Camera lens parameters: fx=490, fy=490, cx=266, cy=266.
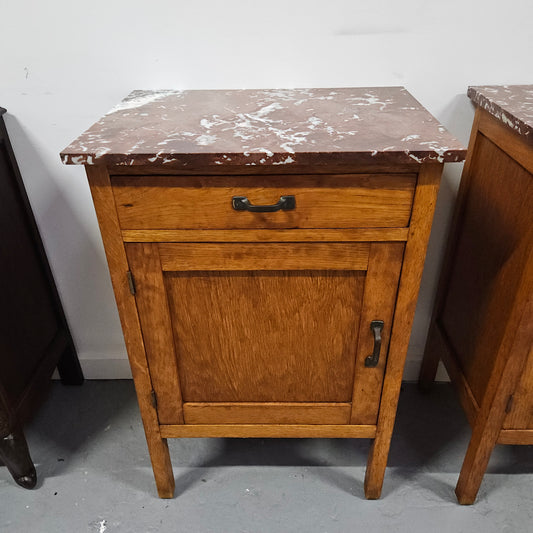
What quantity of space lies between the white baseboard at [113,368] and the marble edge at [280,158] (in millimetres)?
933

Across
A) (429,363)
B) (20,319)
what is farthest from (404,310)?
(20,319)

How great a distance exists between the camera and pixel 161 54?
46.0 inches

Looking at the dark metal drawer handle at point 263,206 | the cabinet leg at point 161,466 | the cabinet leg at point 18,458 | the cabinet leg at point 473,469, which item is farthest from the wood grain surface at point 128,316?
the cabinet leg at point 473,469

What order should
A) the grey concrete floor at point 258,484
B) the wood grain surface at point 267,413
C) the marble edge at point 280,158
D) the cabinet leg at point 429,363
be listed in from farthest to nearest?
the cabinet leg at point 429,363, the grey concrete floor at point 258,484, the wood grain surface at point 267,413, the marble edge at point 280,158

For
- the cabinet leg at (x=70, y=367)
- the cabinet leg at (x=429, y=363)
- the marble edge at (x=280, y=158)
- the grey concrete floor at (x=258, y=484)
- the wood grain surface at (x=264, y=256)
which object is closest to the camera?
the marble edge at (x=280, y=158)

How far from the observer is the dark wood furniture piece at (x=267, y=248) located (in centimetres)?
82

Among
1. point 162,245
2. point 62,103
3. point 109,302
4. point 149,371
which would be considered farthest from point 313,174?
point 109,302

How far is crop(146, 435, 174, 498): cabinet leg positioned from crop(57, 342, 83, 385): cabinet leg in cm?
53

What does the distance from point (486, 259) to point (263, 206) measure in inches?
23.4

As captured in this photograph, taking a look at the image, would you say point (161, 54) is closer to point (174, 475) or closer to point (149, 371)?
point (149, 371)

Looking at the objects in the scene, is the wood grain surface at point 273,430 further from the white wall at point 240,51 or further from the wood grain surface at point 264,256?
the white wall at point 240,51

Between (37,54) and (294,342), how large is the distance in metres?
0.91

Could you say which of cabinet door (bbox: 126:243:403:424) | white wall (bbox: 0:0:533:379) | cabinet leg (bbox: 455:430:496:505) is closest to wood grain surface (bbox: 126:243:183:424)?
cabinet door (bbox: 126:243:403:424)

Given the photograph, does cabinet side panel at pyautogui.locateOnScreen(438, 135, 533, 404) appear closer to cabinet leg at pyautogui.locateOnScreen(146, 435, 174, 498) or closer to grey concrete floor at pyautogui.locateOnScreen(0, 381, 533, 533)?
grey concrete floor at pyautogui.locateOnScreen(0, 381, 533, 533)
